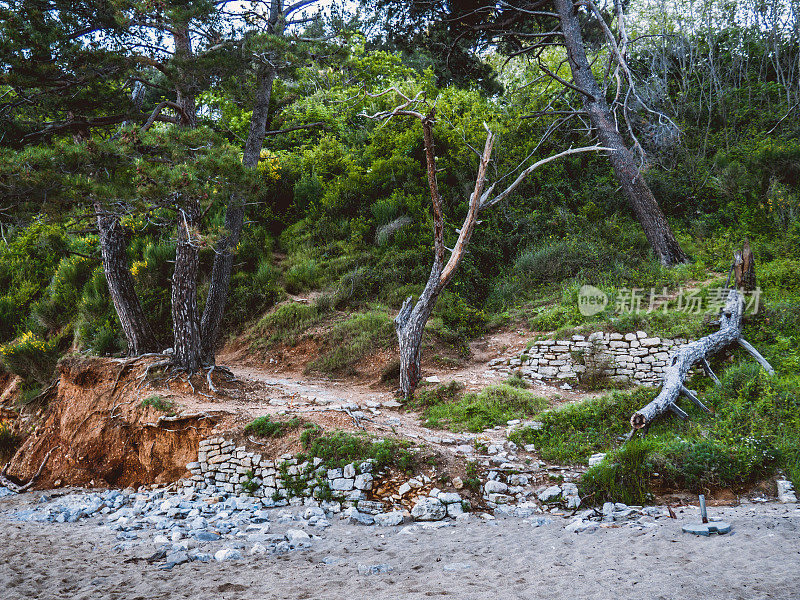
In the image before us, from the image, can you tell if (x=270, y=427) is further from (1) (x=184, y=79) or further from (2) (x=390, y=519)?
(1) (x=184, y=79)

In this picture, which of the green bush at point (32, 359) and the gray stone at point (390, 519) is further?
the green bush at point (32, 359)

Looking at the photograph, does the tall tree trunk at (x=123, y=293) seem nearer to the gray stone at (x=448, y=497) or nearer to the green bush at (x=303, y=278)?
the green bush at (x=303, y=278)

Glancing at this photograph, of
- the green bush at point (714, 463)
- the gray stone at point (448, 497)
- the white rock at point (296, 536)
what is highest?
the green bush at point (714, 463)

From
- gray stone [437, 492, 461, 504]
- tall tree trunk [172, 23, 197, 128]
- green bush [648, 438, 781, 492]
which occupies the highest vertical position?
tall tree trunk [172, 23, 197, 128]

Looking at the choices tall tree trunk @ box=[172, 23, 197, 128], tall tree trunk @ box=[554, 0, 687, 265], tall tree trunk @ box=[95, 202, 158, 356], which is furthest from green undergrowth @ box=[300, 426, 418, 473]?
tall tree trunk @ box=[554, 0, 687, 265]

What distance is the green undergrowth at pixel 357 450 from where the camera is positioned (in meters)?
5.34

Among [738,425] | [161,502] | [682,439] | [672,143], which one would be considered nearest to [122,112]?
[161,502]

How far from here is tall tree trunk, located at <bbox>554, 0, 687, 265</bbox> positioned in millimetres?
10734

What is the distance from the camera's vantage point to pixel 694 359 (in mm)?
7586

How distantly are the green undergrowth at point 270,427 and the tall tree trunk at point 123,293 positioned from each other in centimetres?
346

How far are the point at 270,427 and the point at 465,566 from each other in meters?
3.16

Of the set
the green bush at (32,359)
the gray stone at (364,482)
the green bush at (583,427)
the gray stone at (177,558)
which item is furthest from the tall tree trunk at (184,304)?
the green bush at (583,427)

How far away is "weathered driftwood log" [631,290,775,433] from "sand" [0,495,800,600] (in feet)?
6.06

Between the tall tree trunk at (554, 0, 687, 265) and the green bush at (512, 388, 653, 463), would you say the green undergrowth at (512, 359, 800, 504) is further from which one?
the tall tree trunk at (554, 0, 687, 265)
